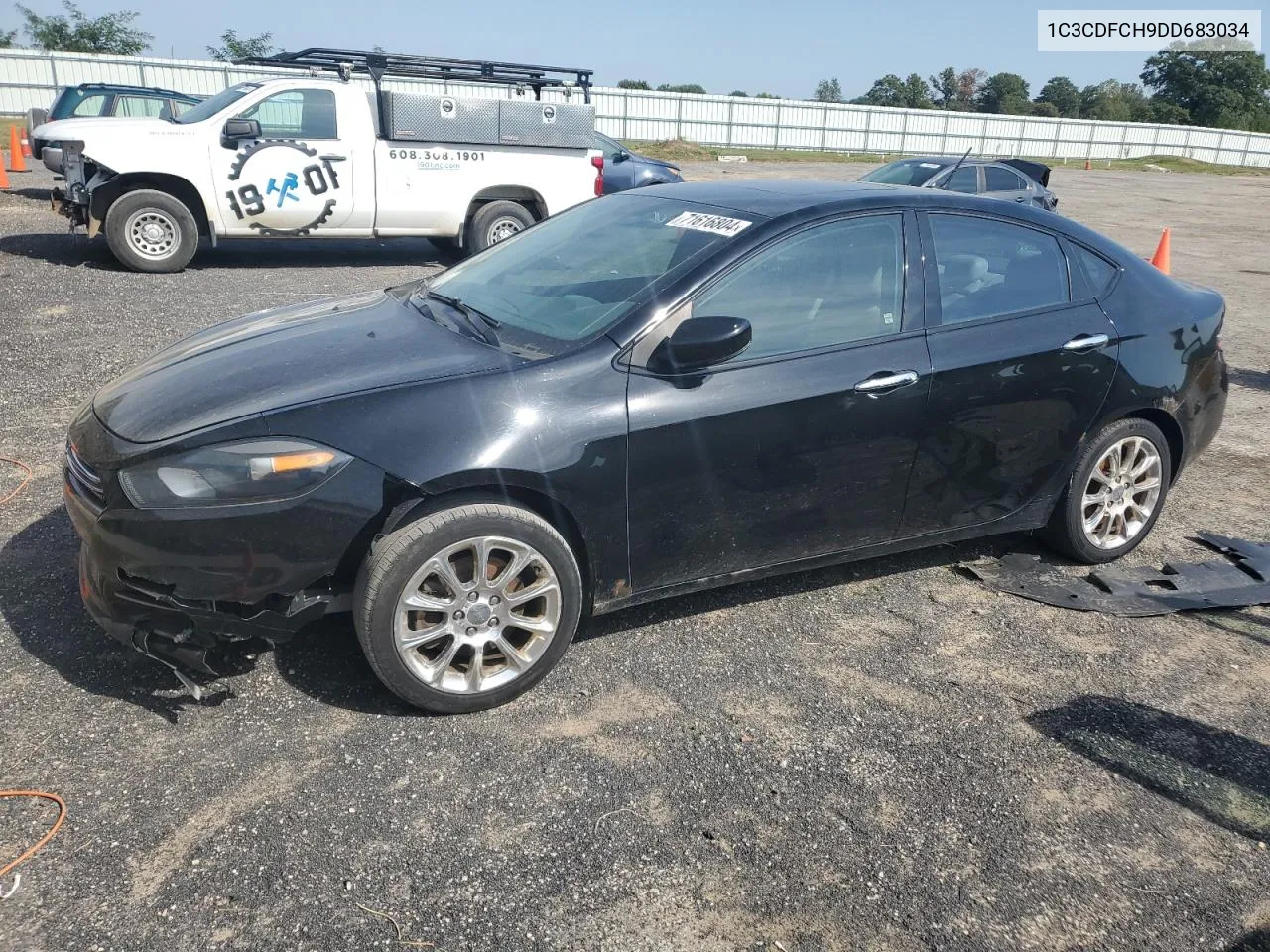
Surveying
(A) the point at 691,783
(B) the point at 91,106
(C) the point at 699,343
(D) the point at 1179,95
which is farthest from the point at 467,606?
(D) the point at 1179,95

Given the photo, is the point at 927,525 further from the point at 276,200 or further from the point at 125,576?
the point at 276,200

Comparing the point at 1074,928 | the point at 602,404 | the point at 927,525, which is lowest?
the point at 1074,928

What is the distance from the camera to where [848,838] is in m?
2.83

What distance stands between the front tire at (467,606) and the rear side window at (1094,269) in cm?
263

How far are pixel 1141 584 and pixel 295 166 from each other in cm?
903

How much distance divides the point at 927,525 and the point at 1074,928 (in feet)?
5.94

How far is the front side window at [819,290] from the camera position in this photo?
3.64 metres

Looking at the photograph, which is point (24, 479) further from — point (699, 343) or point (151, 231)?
point (151, 231)

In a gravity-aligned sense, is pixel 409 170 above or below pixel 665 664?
above

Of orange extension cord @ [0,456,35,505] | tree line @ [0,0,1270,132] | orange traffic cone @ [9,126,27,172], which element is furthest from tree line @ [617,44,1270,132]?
orange extension cord @ [0,456,35,505]

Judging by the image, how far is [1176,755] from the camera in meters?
3.28

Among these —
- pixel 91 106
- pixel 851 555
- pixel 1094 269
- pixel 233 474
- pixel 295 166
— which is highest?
pixel 91 106

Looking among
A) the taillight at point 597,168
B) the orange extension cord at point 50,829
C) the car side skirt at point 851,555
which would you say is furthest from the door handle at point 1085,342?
the taillight at point 597,168

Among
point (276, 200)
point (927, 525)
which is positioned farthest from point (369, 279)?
point (927, 525)
